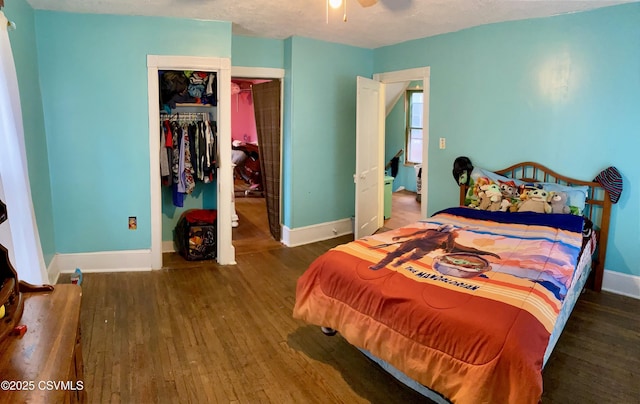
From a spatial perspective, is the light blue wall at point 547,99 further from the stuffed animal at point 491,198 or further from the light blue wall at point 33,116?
the light blue wall at point 33,116

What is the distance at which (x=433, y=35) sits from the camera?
4.66m

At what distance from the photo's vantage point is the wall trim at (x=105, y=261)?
4.06 metres

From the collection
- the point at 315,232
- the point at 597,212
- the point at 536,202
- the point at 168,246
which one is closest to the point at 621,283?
the point at 597,212

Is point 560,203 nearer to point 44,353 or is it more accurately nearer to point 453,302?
point 453,302

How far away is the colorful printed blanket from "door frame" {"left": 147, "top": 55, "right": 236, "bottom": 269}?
73.3 inches

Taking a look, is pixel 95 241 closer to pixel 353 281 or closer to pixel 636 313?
pixel 353 281

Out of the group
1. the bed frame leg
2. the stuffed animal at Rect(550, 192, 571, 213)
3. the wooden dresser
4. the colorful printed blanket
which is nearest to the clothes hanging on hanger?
the colorful printed blanket

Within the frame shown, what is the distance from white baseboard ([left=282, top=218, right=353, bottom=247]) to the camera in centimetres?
508

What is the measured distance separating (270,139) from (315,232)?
1283 mm

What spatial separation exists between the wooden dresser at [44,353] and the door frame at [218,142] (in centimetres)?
258

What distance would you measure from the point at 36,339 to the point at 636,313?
12.6 feet

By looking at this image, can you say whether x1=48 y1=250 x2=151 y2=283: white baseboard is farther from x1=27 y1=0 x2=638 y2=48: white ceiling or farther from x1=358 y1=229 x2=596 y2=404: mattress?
x1=358 y1=229 x2=596 y2=404: mattress

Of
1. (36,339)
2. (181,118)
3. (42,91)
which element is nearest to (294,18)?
(181,118)

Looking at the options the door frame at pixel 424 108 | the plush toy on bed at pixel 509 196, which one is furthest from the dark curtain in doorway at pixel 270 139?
the plush toy on bed at pixel 509 196
